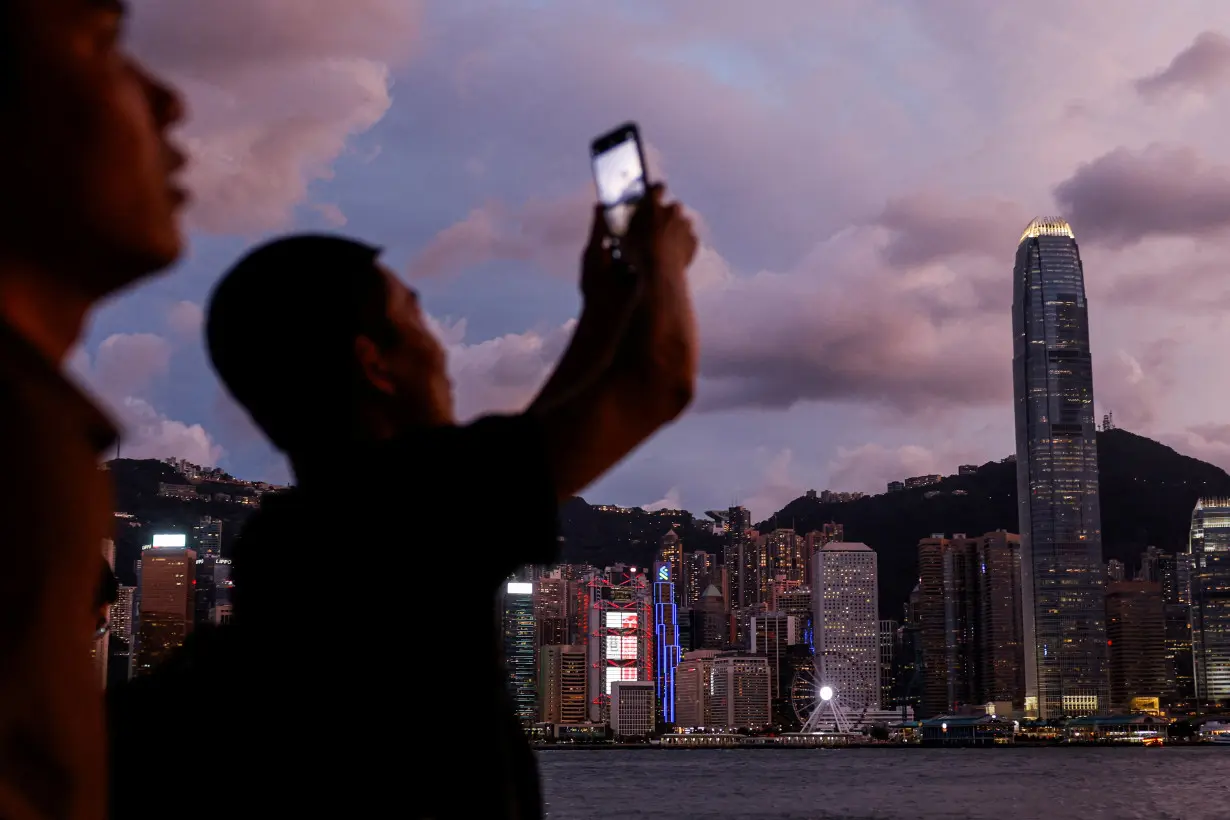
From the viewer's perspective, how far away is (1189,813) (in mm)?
54906

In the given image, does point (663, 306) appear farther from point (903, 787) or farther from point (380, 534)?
point (903, 787)

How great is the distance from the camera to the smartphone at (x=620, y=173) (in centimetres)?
139

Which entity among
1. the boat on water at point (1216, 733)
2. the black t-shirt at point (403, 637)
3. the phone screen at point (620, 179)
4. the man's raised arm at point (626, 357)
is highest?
the phone screen at point (620, 179)

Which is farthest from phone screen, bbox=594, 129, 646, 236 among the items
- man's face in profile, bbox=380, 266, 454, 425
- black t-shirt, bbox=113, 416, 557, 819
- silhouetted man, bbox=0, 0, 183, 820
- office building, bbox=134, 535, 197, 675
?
office building, bbox=134, 535, 197, 675

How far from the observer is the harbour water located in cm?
5581

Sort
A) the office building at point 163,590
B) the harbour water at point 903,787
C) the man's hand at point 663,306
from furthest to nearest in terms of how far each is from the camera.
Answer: the office building at point 163,590 < the harbour water at point 903,787 < the man's hand at point 663,306

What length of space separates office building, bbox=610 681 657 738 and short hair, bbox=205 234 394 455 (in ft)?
449

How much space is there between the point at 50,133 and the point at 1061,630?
147 m

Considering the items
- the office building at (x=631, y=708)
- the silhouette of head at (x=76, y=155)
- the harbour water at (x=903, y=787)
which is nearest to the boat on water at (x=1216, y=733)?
the harbour water at (x=903, y=787)

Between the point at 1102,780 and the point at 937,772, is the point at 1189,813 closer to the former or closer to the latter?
the point at 1102,780

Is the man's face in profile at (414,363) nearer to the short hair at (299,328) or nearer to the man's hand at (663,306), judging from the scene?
the short hair at (299,328)

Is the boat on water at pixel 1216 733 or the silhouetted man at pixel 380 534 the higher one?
the silhouetted man at pixel 380 534

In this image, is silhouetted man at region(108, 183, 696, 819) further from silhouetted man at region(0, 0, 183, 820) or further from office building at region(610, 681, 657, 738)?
office building at region(610, 681, 657, 738)

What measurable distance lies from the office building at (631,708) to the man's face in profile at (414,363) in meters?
137
